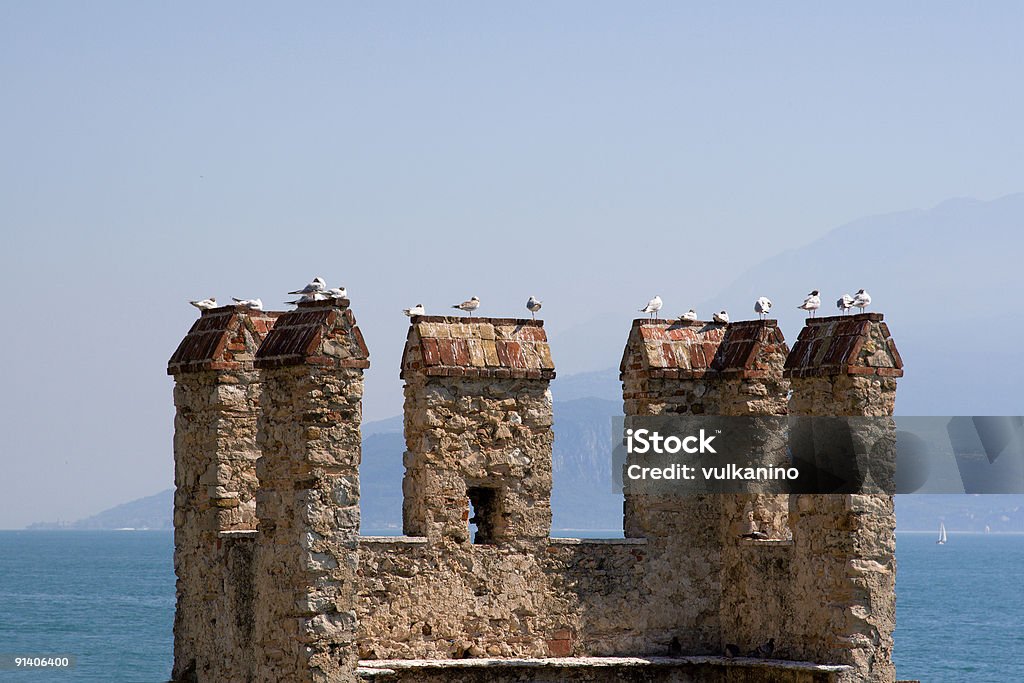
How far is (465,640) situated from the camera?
57.9ft

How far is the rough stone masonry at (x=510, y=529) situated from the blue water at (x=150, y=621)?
97.3 ft

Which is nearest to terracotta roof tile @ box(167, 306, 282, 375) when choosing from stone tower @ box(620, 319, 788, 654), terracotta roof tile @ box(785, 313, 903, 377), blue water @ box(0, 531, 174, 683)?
stone tower @ box(620, 319, 788, 654)

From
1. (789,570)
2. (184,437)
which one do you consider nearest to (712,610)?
(789,570)

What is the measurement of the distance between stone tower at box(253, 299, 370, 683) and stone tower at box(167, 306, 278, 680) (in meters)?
0.97

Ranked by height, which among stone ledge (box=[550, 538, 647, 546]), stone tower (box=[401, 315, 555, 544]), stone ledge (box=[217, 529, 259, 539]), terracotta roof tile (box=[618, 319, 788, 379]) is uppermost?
terracotta roof tile (box=[618, 319, 788, 379])

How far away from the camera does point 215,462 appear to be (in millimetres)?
17484

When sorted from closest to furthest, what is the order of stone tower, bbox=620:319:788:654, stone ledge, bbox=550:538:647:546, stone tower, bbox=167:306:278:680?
stone tower, bbox=167:306:278:680, stone ledge, bbox=550:538:647:546, stone tower, bbox=620:319:788:654

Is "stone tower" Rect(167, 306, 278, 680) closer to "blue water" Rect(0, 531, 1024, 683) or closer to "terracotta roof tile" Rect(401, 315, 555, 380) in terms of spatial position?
"terracotta roof tile" Rect(401, 315, 555, 380)

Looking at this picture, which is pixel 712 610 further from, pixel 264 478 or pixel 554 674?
pixel 264 478

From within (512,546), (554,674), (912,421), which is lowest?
(554,674)

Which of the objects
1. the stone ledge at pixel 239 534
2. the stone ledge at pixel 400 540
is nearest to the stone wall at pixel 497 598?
the stone ledge at pixel 400 540

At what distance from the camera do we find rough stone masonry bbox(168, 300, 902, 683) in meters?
16.7

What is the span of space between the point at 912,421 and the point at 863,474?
0.88 metres

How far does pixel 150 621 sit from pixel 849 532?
5696cm
